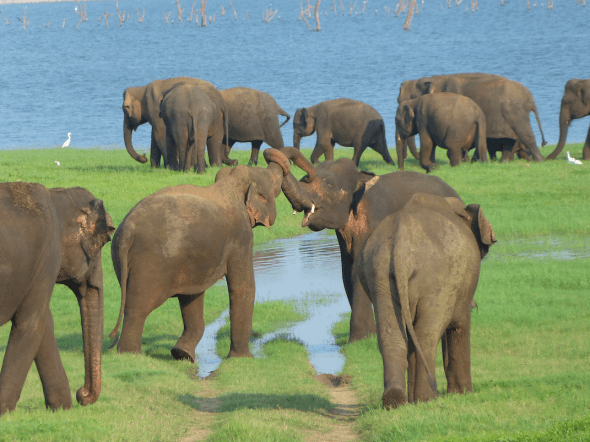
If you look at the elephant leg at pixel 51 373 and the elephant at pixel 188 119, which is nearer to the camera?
the elephant leg at pixel 51 373

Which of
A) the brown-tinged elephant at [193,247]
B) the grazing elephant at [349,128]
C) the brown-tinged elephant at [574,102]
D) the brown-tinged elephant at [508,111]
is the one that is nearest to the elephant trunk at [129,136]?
the grazing elephant at [349,128]

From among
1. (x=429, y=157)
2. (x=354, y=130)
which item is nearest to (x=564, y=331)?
(x=429, y=157)

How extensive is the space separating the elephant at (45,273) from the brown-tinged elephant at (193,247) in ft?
5.90

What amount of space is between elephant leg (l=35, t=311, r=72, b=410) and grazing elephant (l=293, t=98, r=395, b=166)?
18.3 meters

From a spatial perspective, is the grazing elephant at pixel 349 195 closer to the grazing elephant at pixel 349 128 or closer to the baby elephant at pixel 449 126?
the baby elephant at pixel 449 126

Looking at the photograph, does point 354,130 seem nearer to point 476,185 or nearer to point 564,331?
point 476,185

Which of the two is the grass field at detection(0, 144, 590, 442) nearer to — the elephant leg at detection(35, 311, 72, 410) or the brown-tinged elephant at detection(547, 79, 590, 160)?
the elephant leg at detection(35, 311, 72, 410)

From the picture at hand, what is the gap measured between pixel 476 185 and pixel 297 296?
8088 mm

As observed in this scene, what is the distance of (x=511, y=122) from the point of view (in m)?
24.2

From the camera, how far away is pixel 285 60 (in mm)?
98062

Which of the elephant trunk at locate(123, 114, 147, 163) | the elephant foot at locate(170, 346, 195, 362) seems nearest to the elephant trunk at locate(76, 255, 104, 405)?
the elephant foot at locate(170, 346, 195, 362)

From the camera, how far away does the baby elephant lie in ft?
73.4

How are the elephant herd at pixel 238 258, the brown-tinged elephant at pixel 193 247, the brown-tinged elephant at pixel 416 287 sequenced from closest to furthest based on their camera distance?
the elephant herd at pixel 238 258 → the brown-tinged elephant at pixel 416 287 → the brown-tinged elephant at pixel 193 247

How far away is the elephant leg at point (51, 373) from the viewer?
21.4 feet
